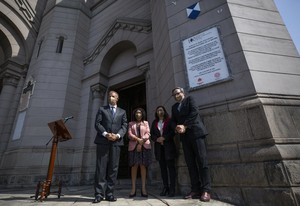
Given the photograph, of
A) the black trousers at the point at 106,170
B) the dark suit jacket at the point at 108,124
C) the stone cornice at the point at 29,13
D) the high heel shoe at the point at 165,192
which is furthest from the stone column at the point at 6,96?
the high heel shoe at the point at 165,192

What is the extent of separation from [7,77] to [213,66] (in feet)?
34.0

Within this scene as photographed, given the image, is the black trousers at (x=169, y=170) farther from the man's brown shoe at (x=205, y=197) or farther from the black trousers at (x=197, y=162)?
the man's brown shoe at (x=205, y=197)

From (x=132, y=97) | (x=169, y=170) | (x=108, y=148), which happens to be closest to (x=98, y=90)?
(x=132, y=97)

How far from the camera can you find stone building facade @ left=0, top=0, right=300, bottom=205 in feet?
9.93

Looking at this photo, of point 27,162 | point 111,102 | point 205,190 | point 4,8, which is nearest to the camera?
point 205,190

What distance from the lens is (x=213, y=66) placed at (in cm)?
390

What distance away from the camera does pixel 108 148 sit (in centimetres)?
331

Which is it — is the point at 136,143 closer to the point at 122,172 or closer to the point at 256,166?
the point at 256,166

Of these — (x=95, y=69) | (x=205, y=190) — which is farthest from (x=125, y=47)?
(x=205, y=190)

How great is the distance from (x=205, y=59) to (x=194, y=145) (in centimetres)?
193

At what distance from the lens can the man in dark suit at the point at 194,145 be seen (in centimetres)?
295

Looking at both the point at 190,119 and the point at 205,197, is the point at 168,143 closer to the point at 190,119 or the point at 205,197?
the point at 190,119

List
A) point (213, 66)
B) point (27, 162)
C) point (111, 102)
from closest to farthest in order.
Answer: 1. point (111, 102)
2. point (213, 66)
3. point (27, 162)

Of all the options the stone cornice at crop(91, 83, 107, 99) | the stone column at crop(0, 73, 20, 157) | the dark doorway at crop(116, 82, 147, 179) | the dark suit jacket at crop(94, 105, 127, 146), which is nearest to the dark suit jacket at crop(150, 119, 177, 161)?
the dark suit jacket at crop(94, 105, 127, 146)
